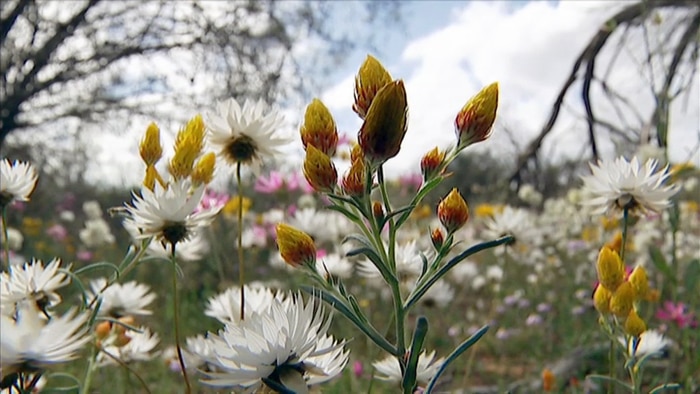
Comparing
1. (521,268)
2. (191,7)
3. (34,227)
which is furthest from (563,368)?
(191,7)

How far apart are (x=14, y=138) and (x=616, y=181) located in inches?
259

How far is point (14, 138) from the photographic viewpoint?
634 centimetres

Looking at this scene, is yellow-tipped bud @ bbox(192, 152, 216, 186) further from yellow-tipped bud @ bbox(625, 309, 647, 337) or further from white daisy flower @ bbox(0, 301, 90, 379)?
yellow-tipped bud @ bbox(625, 309, 647, 337)

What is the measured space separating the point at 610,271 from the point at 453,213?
0.91 ft

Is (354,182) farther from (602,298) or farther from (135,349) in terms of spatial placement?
(135,349)

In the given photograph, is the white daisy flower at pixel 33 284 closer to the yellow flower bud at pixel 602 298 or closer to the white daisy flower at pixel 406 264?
the white daisy flower at pixel 406 264

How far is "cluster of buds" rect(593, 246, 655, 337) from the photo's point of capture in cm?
70

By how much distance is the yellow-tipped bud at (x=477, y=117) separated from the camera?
0.53m

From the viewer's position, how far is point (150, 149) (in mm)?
695

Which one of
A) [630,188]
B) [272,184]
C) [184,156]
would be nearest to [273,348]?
[184,156]

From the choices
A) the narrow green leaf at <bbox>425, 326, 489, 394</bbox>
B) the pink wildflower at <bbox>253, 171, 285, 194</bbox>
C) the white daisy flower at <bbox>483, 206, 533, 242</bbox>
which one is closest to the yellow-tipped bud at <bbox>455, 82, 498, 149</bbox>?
the narrow green leaf at <bbox>425, 326, 489, 394</bbox>

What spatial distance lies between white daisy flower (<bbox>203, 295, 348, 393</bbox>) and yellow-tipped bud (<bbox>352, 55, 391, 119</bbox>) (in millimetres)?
166

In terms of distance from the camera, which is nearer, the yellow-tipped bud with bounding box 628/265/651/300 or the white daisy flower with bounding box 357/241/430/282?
the yellow-tipped bud with bounding box 628/265/651/300

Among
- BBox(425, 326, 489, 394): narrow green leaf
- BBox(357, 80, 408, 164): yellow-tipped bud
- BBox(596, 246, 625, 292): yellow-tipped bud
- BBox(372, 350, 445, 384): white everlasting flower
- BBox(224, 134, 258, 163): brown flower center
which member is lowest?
BBox(425, 326, 489, 394): narrow green leaf
